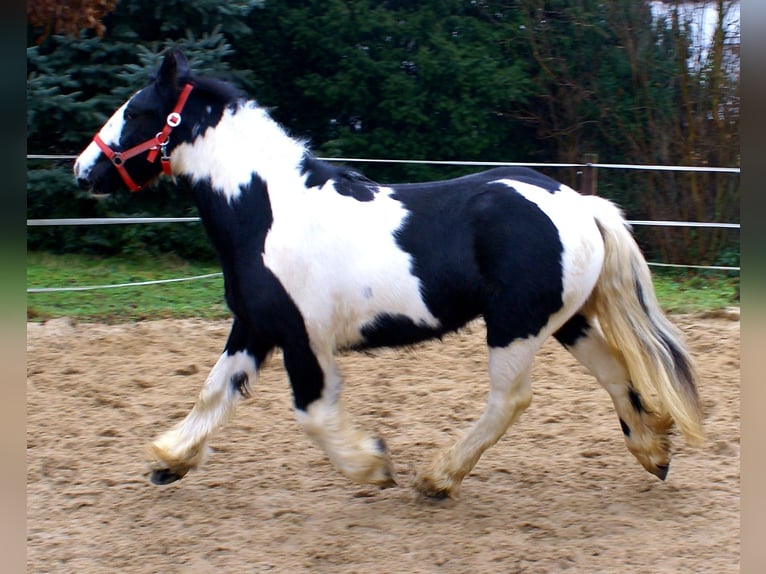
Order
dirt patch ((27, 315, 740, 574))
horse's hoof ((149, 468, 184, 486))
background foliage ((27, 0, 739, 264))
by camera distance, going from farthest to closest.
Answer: background foliage ((27, 0, 739, 264)), horse's hoof ((149, 468, 184, 486)), dirt patch ((27, 315, 740, 574))

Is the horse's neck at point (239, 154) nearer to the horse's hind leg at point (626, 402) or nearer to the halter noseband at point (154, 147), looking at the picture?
the halter noseband at point (154, 147)

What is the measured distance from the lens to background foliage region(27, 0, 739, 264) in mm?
9258

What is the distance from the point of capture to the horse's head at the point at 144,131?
3.73 metres

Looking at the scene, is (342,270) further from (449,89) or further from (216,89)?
(449,89)

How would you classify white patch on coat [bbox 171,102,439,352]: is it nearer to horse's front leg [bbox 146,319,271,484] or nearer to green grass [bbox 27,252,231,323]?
horse's front leg [bbox 146,319,271,484]

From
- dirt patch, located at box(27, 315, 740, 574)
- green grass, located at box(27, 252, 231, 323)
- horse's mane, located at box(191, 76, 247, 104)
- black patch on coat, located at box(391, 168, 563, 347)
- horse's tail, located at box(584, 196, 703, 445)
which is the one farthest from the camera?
green grass, located at box(27, 252, 231, 323)

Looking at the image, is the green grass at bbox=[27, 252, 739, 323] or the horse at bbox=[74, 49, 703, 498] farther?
the green grass at bbox=[27, 252, 739, 323]

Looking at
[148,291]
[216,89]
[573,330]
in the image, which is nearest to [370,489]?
[573,330]

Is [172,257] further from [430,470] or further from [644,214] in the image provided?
[430,470]

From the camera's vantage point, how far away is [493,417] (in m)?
3.56

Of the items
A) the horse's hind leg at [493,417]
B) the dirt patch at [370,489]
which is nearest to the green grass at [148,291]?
the dirt patch at [370,489]

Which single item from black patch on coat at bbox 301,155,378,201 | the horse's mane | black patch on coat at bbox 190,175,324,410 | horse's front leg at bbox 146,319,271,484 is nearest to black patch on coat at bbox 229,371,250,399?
horse's front leg at bbox 146,319,271,484

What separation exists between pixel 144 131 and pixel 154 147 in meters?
0.09

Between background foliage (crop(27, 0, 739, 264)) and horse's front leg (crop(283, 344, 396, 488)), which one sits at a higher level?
background foliage (crop(27, 0, 739, 264))
